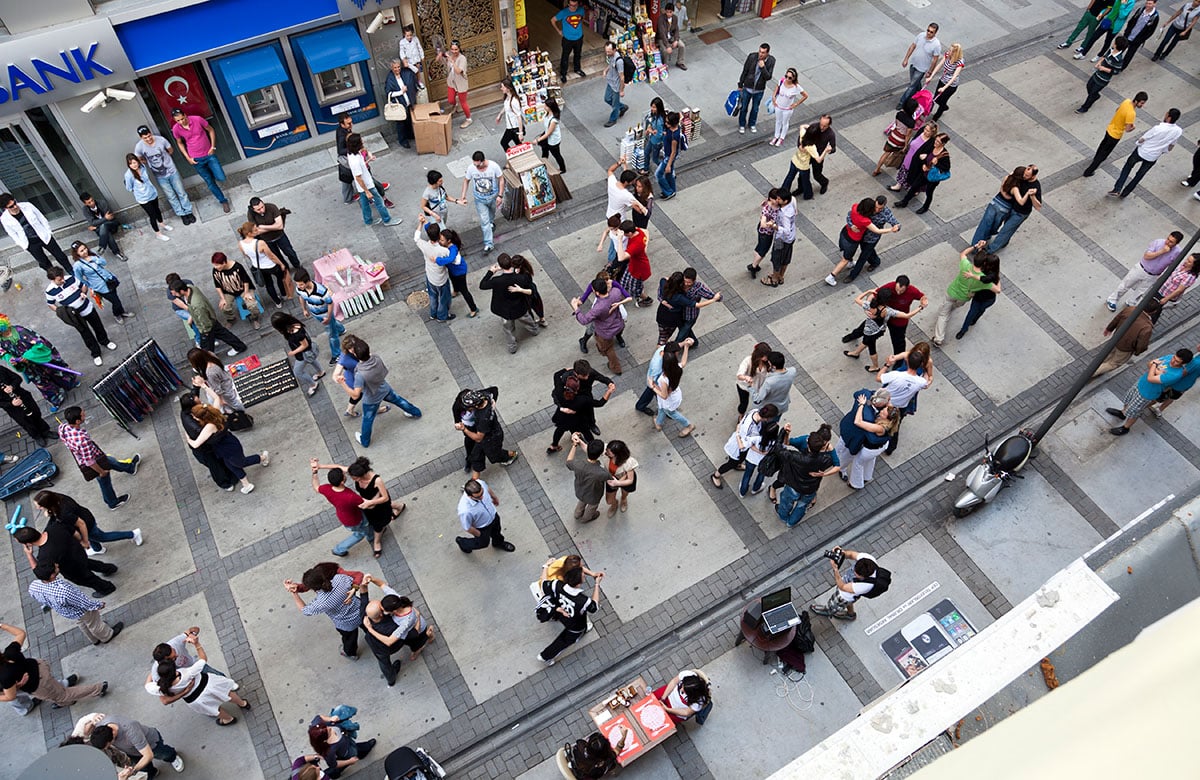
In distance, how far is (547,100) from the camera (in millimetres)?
14492

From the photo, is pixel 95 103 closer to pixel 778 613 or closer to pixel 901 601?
pixel 778 613

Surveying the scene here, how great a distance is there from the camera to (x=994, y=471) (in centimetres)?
995

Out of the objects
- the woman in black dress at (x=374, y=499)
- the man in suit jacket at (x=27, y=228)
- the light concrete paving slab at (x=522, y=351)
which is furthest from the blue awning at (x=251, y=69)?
the woman in black dress at (x=374, y=499)

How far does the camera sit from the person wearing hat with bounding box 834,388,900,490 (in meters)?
9.20

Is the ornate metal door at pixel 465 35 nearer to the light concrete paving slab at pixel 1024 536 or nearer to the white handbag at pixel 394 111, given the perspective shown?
the white handbag at pixel 394 111

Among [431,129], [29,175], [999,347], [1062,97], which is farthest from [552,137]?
[1062,97]

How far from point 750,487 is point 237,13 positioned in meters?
11.0

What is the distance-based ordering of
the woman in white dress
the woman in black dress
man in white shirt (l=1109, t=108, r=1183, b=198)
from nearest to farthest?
the woman in white dress, the woman in black dress, man in white shirt (l=1109, t=108, r=1183, b=198)

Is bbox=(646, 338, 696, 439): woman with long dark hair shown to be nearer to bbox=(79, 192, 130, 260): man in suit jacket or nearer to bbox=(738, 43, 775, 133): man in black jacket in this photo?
bbox=(738, 43, 775, 133): man in black jacket

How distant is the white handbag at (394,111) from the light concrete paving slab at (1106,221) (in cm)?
1043

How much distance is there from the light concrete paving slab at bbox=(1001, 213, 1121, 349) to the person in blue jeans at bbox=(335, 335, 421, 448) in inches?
398

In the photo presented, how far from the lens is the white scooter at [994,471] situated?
985 cm

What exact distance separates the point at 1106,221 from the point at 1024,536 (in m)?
→ 7.12

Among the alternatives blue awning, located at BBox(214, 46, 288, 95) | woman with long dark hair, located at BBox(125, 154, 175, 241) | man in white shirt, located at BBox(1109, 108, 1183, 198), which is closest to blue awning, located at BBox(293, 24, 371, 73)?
blue awning, located at BBox(214, 46, 288, 95)
